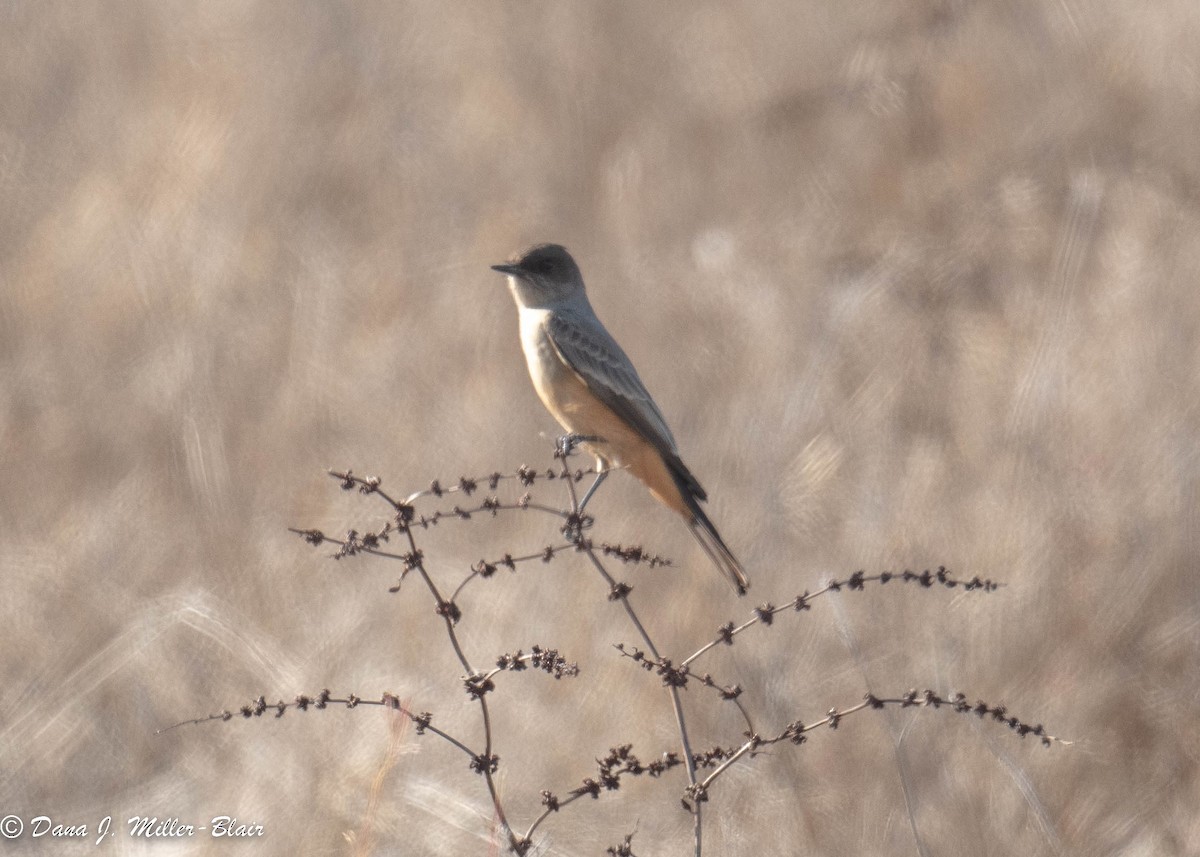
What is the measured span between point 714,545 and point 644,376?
8.16 feet

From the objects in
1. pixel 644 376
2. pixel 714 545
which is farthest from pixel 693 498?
pixel 644 376

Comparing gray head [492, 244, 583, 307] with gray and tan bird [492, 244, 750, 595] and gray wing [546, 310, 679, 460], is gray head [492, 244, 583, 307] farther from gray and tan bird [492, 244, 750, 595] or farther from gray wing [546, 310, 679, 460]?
gray wing [546, 310, 679, 460]

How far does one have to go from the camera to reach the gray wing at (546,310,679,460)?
5.57 m

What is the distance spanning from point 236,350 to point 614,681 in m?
2.89

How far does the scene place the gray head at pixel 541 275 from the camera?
6.00m

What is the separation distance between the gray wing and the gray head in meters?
0.24

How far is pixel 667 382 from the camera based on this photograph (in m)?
7.73

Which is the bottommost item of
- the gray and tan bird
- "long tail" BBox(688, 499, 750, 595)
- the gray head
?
"long tail" BBox(688, 499, 750, 595)

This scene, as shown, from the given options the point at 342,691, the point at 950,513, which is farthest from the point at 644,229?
the point at 342,691

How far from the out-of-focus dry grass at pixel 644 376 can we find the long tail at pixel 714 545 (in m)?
0.42

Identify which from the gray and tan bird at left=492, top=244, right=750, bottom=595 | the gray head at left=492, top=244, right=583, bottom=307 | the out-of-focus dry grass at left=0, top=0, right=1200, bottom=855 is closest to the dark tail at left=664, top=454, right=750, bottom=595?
the gray and tan bird at left=492, top=244, right=750, bottom=595

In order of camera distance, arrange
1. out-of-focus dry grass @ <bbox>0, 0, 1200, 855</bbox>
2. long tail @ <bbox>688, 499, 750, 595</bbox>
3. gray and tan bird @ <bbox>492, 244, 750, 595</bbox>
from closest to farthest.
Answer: long tail @ <bbox>688, 499, 750, 595</bbox>, gray and tan bird @ <bbox>492, 244, 750, 595</bbox>, out-of-focus dry grass @ <bbox>0, 0, 1200, 855</bbox>

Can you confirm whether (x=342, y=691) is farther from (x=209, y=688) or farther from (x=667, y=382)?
(x=667, y=382)

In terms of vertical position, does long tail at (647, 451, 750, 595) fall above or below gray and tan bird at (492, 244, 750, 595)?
below
